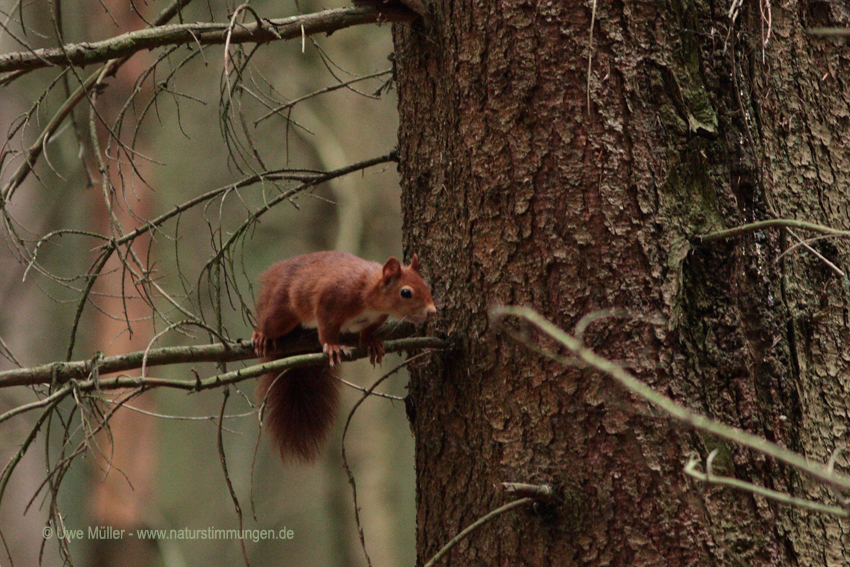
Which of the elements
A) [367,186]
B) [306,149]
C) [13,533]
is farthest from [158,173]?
[13,533]

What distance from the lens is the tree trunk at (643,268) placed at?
68.1 inches

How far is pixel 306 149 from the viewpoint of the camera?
21.5 feet

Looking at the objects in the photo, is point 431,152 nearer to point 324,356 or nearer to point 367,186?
point 324,356

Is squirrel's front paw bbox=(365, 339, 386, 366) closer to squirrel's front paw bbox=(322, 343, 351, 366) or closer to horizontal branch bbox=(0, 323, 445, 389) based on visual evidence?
squirrel's front paw bbox=(322, 343, 351, 366)

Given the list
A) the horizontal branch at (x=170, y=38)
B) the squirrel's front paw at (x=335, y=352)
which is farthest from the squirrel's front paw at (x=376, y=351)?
the horizontal branch at (x=170, y=38)

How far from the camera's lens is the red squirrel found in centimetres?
272

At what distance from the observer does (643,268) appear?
178 cm

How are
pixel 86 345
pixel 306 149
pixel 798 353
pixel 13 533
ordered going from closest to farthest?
pixel 798 353
pixel 13 533
pixel 86 345
pixel 306 149

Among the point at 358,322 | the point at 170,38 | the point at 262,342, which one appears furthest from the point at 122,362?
the point at 358,322

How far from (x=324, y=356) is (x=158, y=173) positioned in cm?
514

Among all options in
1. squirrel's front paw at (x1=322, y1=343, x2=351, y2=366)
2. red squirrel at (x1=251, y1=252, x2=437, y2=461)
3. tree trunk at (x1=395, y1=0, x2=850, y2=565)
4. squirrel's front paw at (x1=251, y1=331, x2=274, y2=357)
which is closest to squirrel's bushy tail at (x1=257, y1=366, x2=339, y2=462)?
red squirrel at (x1=251, y1=252, x2=437, y2=461)

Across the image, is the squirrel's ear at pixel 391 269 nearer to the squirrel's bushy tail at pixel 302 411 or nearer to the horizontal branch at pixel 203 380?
the squirrel's bushy tail at pixel 302 411

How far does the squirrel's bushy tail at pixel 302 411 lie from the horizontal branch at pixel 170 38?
1.17m

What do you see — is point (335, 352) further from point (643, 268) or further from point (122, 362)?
point (643, 268)
